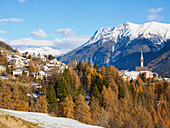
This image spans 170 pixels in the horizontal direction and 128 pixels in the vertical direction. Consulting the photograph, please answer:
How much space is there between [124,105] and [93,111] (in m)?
18.3

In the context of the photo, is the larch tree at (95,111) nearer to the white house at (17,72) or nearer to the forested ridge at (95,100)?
the forested ridge at (95,100)

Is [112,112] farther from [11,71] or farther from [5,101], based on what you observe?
[11,71]

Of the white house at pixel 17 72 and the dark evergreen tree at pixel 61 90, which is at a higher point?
the white house at pixel 17 72

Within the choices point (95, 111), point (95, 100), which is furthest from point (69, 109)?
point (95, 100)

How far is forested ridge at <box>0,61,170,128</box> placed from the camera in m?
55.1

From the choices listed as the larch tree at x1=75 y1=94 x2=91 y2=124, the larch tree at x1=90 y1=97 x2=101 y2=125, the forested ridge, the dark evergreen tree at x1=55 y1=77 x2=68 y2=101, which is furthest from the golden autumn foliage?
the dark evergreen tree at x1=55 y1=77 x2=68 y2=101

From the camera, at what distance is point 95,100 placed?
6894 centimetres

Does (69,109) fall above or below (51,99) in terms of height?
below

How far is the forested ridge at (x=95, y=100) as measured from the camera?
55.1 m

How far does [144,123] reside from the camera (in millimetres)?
73250

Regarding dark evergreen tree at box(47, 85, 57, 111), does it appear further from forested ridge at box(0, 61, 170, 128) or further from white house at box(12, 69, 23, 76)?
white house at box(12, 69, 23, 76)

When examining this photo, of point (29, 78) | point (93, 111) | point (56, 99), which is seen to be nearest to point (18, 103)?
point (56, 99)

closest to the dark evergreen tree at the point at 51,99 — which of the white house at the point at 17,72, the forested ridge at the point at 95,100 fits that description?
the forested ridge at the point at 95,100

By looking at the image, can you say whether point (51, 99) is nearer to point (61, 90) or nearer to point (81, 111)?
point (61, 90)
